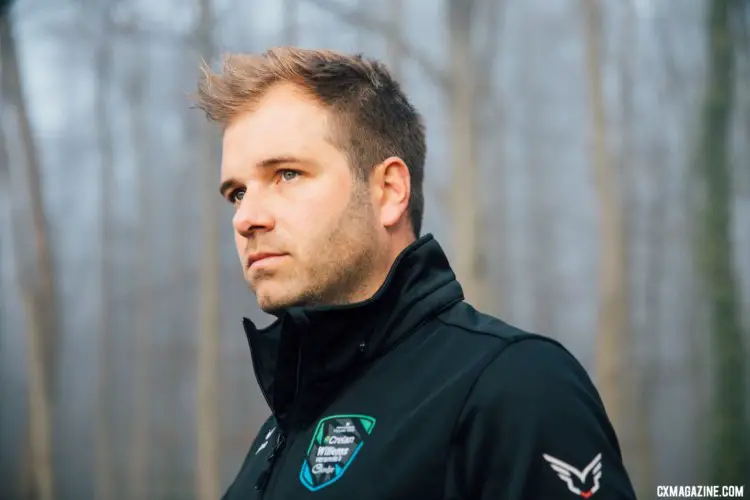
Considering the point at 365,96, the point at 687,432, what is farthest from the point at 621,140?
the point at 365,96

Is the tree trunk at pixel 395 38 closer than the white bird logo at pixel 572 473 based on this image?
No

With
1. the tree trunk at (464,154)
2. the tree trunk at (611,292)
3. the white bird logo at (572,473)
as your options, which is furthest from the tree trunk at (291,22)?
the white bird logo at (572,473)

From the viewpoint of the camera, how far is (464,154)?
3.62 m

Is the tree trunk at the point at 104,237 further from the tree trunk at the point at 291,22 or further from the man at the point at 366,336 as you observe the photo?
the man at the point at 366,336

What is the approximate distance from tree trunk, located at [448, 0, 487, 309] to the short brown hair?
2.38 metres

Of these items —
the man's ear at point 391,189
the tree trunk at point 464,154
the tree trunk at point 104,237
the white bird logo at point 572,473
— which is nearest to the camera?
the white bird logo at point 572,473

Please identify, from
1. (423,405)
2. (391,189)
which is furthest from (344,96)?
(423,405)

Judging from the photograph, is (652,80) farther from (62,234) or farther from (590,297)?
(62,234)

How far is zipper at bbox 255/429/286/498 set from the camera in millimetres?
958

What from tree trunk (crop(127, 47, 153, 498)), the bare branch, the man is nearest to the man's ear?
the man

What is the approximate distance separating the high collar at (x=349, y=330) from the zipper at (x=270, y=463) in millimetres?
23

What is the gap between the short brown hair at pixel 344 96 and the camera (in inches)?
41.5

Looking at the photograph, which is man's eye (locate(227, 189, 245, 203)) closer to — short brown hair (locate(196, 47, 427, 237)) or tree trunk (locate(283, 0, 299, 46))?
short brown hair (locate(196, 47, 427, 237))

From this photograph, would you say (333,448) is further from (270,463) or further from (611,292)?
(611,292)
